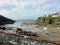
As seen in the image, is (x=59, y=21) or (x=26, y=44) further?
(x=59, y=21)

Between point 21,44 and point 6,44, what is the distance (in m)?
3.33

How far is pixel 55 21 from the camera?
148m

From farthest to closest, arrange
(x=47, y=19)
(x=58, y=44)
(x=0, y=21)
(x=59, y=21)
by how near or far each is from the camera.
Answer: (x=0, y=21), (x=47, y=19), (x=59, y=21), (x=58, y=44)

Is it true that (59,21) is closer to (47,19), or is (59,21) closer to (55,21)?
(55,21)

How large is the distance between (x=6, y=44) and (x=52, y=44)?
953 centimetres

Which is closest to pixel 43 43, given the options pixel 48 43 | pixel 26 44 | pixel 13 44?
pixel 48 43

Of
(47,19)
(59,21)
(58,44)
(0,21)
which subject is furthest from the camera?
(0,21)

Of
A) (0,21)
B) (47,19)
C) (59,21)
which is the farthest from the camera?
(0,21)

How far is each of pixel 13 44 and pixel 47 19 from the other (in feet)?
396

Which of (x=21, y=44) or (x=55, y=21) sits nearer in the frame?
(x=21, y=44)

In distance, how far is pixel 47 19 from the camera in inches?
6186

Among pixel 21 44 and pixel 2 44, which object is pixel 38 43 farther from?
pixel 2 44

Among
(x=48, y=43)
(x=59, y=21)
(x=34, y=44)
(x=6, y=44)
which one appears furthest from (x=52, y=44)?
(x=59, y=21)

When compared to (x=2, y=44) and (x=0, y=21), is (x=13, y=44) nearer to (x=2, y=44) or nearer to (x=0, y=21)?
(x=2, y=44)
